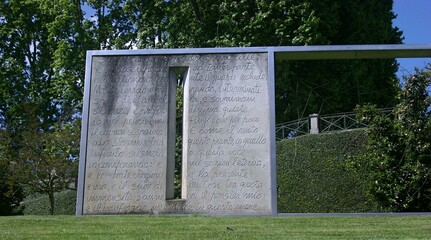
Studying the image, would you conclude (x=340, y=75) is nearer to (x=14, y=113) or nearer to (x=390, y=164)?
(x=390, y=164)

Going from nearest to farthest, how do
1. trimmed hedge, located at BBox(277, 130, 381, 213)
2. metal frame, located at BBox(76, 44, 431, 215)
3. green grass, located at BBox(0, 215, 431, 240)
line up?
green grass, located at BBox(0, 215, 431, 240) → metal frame, located at BBox(76, 44, 431, 215) → trimmed hedge, located at BBox(277, 130, 381, 213)

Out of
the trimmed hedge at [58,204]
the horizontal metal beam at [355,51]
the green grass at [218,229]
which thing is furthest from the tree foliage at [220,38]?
the green grass at [218,229]

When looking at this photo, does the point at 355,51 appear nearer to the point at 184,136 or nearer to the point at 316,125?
the point at 184,136

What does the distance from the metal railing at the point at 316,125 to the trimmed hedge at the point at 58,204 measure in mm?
9803

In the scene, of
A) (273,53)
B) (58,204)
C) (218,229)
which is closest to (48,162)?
(58,204)

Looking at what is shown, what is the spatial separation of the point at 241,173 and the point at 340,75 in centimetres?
1352

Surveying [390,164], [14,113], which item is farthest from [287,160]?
[14,113]

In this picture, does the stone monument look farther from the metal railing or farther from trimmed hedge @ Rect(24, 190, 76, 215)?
trimmed hedge @ Rect(24, 190, 76, 215)

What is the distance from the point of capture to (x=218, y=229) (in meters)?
7.28

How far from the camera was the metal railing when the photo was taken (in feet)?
64.6

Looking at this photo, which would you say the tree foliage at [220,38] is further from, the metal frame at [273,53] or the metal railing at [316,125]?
the metal frame at [273,53]

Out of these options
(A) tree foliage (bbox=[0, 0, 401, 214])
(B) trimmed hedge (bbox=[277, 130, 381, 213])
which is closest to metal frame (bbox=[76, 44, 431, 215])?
(B) trimmed hedge (bbox=[277, 130, 381, 213])

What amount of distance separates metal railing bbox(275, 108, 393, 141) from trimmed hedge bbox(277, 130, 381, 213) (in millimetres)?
1445

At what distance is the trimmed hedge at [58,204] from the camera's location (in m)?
25.4
